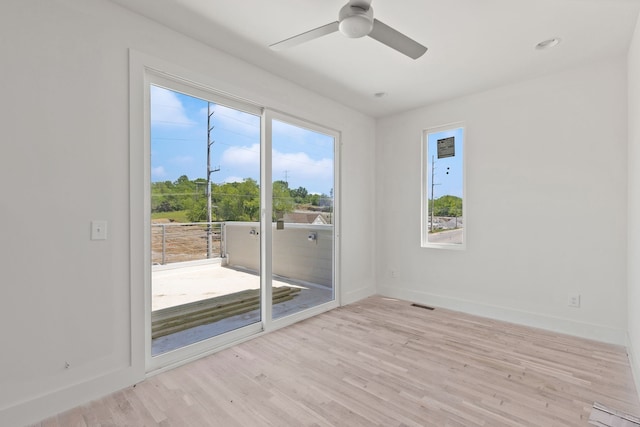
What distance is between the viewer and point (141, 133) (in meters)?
2.30

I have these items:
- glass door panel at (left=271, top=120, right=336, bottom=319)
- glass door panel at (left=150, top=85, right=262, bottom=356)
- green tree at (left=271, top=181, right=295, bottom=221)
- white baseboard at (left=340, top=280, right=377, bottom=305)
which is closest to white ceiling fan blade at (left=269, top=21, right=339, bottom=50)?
glass door panel at (left=150, top=85, right=262, bottom=356)

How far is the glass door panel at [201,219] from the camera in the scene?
8.24ft

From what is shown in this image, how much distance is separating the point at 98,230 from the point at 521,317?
398 centimetres

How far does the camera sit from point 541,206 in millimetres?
3285

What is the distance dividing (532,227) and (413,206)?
139 cm

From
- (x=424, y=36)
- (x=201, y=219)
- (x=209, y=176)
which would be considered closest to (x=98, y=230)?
(x=201, y=219)

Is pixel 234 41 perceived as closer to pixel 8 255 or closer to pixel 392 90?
pixel 392 90

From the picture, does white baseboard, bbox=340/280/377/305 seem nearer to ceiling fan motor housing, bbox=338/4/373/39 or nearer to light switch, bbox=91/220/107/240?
light switch, bbox=91/220/107/240

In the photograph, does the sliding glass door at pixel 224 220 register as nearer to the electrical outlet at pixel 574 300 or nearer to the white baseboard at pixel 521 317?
the white baseboard at pixel 521 317

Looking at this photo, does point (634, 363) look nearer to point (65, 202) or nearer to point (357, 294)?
point (357, 294)

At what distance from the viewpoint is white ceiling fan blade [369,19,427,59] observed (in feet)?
6.47

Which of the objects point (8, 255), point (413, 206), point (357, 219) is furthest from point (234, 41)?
point (413, 206)

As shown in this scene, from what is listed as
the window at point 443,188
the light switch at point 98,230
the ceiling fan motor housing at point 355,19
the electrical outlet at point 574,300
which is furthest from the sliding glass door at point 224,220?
the electrical outlet at point 574,300

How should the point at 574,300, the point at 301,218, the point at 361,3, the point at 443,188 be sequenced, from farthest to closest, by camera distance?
the point at 443,188
the point at 301,218
the point at 574,300
the point at 361,3
